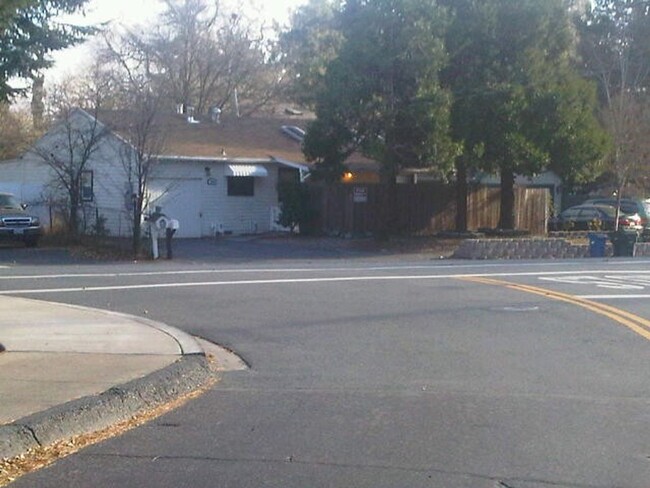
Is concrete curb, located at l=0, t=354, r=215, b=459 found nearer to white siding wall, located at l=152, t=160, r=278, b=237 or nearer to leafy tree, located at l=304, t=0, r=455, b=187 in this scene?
leafy tree, located at l=304, t=0, r=455, b=187

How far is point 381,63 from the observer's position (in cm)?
3369

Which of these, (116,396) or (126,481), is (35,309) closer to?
(116,396)

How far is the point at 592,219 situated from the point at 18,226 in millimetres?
22220

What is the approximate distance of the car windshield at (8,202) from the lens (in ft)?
111

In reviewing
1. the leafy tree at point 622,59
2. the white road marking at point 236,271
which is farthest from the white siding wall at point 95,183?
the leafy tree at point 622,59

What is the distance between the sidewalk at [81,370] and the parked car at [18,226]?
17.1 metres

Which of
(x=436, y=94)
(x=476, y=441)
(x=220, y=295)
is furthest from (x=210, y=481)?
(x=436, y=94)

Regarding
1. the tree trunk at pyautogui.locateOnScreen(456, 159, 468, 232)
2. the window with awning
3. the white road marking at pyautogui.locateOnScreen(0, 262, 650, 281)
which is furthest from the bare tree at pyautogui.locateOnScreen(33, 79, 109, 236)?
the tree trunk at pyautogui.locateOnScreen(456, 159, 468, 232)

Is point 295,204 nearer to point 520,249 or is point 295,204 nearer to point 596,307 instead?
point 520,249

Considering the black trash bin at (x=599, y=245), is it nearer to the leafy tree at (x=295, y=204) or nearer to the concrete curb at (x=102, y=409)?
the leafy tree at (x=295, y=204)

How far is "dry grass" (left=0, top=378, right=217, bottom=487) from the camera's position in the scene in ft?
25.2

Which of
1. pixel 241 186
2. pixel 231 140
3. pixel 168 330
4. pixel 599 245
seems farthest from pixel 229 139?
pixel 168 330

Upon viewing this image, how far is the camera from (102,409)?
9.30 meters

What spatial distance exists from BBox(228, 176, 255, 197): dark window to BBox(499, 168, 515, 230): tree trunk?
9415mm
